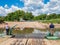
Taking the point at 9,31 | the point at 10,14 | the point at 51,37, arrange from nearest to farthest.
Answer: the point at 51,37 → the point at 9,31 → the point at 10,14

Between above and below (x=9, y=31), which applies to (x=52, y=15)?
above

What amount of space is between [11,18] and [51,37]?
4939 inches

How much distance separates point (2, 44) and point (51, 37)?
18.9 feet

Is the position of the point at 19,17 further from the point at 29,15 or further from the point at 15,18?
the point at 29,15

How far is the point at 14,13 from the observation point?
147m

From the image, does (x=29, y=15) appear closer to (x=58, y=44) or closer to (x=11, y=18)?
(x=11, y=18)

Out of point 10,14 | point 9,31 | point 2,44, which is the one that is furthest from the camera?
point 10,14

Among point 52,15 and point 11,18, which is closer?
point 11,18

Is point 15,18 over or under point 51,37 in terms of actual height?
over

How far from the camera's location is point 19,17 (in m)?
140

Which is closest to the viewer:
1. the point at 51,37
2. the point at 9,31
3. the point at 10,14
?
the point at 51,37

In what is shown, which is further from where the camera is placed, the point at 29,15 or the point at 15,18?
the point at 29,15

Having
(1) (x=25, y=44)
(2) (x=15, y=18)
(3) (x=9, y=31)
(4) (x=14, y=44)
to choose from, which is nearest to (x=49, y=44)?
(1) (x=25, y=44)

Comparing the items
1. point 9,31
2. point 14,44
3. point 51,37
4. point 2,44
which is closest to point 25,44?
point 14,44
